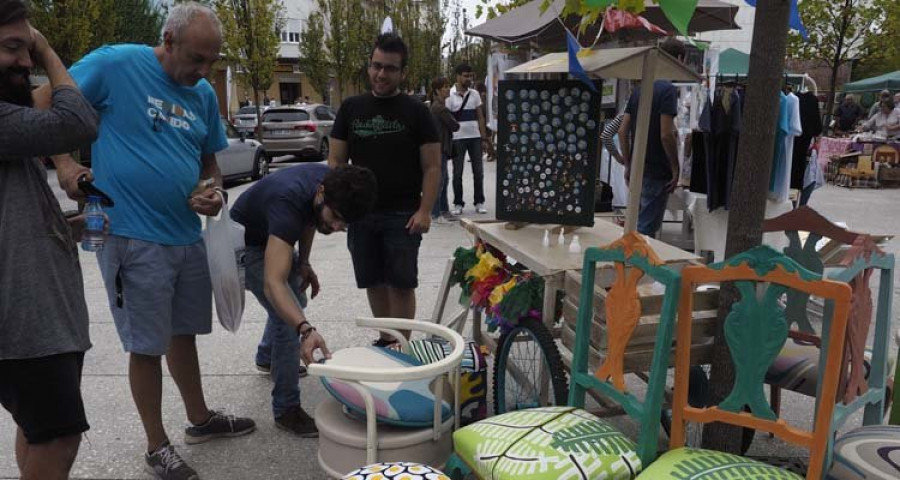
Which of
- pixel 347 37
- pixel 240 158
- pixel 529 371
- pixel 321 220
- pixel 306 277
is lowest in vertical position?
pixel 529 371

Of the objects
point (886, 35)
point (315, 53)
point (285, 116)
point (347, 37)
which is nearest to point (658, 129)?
point (285, 116)

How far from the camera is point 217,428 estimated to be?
123 inches

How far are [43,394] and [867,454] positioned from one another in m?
2.30

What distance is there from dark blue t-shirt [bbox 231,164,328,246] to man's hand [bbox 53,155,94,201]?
68 cm

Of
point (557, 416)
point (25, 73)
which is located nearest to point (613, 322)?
point (557, 416)

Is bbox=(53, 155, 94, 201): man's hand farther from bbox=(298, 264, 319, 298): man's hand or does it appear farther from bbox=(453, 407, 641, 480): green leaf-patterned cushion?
bbox=(453, 407, 641, 480): green leaf-patterned cushion

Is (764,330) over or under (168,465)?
over

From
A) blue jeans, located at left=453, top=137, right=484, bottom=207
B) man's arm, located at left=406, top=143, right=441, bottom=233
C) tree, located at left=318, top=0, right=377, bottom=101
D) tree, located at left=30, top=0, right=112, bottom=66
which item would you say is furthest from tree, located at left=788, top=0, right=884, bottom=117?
tree, located at left=318, top=0, right=377, bottom=101

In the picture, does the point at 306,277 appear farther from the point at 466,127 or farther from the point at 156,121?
the point at 466,127

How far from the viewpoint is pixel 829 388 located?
1.70 meters

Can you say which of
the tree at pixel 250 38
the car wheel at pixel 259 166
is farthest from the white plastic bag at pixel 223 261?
the tree at pixel 250 38

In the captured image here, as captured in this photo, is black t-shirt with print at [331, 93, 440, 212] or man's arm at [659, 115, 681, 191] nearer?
black t-shirt with print at [331, 93, 440, 212]

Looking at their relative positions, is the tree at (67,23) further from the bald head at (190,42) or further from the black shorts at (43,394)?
the black shorts at (43,394)

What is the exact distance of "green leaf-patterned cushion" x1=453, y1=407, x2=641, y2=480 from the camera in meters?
1.85
